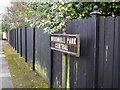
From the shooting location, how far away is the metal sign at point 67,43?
5441mm

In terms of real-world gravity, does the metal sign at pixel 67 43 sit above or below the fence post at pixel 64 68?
above

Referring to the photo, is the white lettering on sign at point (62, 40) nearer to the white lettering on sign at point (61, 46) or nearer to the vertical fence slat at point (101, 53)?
the white lettering on sign at point (61, 46)

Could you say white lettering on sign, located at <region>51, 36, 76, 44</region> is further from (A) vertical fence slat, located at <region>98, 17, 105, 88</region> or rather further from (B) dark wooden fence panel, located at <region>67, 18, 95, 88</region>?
(A) vertical fence slat, located at <region>98, 17, 105, 88</region>

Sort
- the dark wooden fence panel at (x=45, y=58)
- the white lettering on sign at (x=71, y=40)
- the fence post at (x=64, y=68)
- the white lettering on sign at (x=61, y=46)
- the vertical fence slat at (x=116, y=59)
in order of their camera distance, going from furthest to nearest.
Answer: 1. the dark wooden fence panel at (x=45, y=58)
2. the fence post at (x=64, y=68)
3. the white lettering on sign at (x=61, y=46)
4. the white lettering on sign at (x=71, y=40)
5. the vertical fence slat at (x=116, y=59)

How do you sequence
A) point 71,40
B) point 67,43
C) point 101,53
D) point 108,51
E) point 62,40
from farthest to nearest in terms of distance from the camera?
point 62,40 < point 67,43 < point 71,40 < point 101,53 < point 108,51

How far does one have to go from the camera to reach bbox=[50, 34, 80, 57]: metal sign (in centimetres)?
544

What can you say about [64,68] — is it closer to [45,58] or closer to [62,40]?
[62,40]

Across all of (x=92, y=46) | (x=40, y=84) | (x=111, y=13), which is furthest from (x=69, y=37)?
(x=40, y=84)

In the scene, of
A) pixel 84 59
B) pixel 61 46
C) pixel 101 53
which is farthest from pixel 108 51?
pixel 61 46

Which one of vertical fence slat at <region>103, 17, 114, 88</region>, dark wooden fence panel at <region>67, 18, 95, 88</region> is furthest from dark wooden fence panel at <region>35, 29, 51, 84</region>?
vertical fence slat at <region>103, 17, 114, 88</region>

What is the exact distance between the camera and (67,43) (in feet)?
19.9

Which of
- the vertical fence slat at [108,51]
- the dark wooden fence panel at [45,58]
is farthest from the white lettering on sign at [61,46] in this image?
the vertical fence slat at [108,51]

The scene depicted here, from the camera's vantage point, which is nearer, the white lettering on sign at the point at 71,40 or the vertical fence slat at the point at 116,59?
the vertical fence slat at the point at 116,59

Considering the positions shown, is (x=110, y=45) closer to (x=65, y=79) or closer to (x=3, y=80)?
(x=65, y=79)
